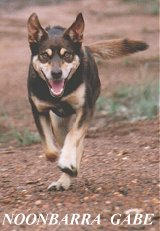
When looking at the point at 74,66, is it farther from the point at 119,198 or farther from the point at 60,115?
the point at 119,198

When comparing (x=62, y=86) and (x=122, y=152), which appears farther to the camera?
(x=122, y=152)

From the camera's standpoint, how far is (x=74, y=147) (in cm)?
647

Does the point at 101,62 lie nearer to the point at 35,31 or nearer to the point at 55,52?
the point at 35,31

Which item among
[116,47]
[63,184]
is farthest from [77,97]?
[116,47]

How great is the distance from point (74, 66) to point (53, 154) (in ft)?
2.28

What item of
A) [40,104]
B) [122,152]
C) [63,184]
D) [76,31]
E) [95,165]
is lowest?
[122,152]

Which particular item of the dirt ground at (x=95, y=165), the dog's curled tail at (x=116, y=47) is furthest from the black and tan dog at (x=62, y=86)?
the dog's curled tail at (x=116, y=47)

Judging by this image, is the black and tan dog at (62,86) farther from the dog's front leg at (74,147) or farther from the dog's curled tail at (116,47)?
the dog's curled tail at (116,47)

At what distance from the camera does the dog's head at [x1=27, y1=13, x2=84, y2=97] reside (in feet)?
20.6

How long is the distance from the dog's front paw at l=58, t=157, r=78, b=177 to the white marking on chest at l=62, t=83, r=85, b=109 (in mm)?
460

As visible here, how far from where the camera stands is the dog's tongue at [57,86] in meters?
6.28

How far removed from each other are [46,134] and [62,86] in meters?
0.52

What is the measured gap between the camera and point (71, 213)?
20.0 ft

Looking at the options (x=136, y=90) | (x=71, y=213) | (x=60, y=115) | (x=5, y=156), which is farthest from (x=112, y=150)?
(x=136, y=90)
